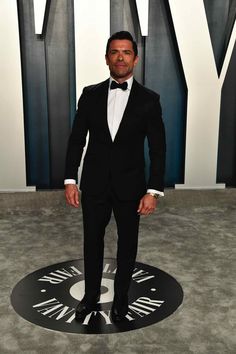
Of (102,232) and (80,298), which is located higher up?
(102,232)

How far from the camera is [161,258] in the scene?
11.1 ft

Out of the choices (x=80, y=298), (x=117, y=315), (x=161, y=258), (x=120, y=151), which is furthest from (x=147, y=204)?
(x=161, y=258)

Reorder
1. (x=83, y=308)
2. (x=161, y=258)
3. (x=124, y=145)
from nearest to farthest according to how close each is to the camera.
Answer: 1. (x=124, y=145)
2. (x=83, y=308)
3. (x=161, y=258)

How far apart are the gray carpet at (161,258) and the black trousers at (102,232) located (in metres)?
0.30

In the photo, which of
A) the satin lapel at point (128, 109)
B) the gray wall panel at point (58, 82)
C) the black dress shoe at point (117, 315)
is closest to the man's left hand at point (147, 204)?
the satin lapel at point (128, 109)

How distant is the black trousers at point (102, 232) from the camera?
2.36 meters

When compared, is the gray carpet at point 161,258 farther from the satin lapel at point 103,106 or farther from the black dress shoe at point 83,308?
the satin lapel at point 103,106

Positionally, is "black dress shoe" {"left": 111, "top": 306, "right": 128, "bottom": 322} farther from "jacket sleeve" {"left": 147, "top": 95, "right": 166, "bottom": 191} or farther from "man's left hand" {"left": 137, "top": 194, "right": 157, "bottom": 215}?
"jacket sleeve" {"left": 147, "top": 95, "right": 166, "bottom": 191}

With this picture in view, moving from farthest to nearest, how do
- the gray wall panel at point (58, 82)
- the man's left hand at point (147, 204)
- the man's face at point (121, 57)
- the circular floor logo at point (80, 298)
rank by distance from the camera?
1. the gray wall panel at point (58, 82)
2. the circular floor logo at point (80, 298)
3. the man's left hand at point (147, 204)
4. the man's face at point (121, 57)

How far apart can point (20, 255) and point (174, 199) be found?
6.39 feet

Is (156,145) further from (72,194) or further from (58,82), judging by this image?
(58,82)

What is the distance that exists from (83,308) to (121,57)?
142 centimetres

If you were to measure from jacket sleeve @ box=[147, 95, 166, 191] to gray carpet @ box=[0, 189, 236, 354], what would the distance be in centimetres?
82

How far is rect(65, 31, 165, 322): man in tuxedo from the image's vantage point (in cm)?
227
